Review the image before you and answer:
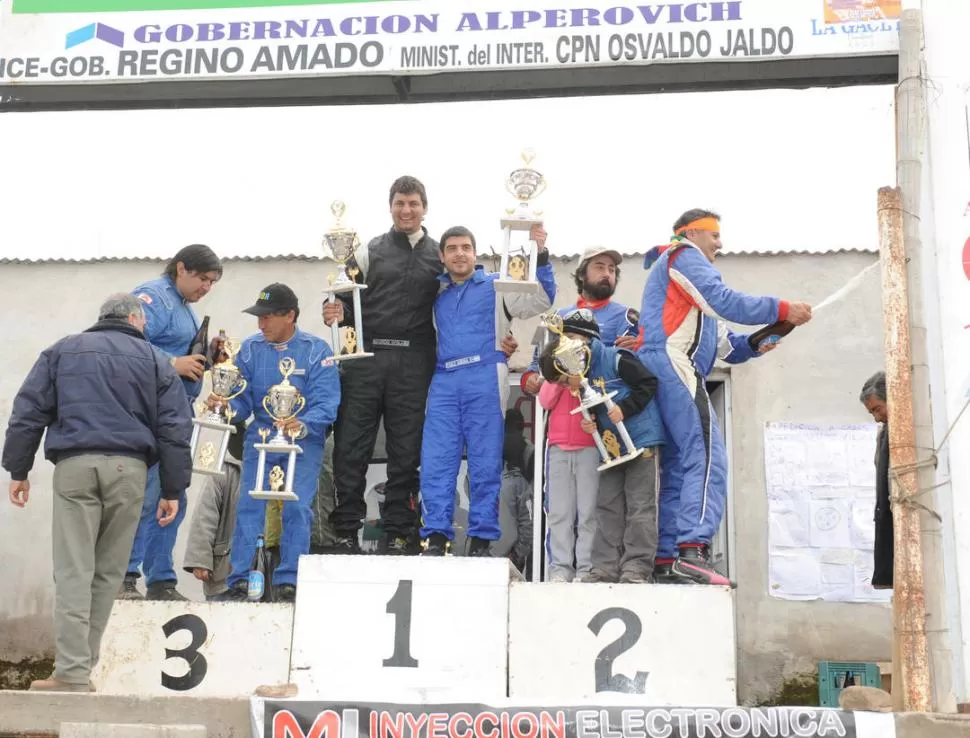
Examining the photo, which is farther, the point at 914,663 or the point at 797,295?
the point at 797,295

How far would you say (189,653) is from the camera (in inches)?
216

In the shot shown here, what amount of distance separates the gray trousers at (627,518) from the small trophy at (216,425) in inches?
68.7

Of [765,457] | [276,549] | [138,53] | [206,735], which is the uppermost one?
[138,53]

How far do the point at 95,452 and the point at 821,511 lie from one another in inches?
177

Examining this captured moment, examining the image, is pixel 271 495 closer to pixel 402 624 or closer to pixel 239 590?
pixel 239 590

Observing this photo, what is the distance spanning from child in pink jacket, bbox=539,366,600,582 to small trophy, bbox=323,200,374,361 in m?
0.99

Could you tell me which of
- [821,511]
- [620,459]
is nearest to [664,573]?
[620,459]

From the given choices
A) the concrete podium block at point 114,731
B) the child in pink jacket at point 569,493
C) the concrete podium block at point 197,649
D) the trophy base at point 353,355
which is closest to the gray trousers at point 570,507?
the child in pink jacket at point 569,493

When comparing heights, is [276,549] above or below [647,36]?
below

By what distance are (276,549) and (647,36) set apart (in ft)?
9.71

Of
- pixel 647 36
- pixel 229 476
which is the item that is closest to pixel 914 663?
pixel 647 36

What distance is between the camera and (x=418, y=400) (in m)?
→ 6.39

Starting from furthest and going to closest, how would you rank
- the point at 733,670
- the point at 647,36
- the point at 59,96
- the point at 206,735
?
1. the point at 59,96
2. the point at 647,36
3. the point at 733,670
4. the point at 206,735

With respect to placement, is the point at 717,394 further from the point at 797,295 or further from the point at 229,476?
the point at 229,476
